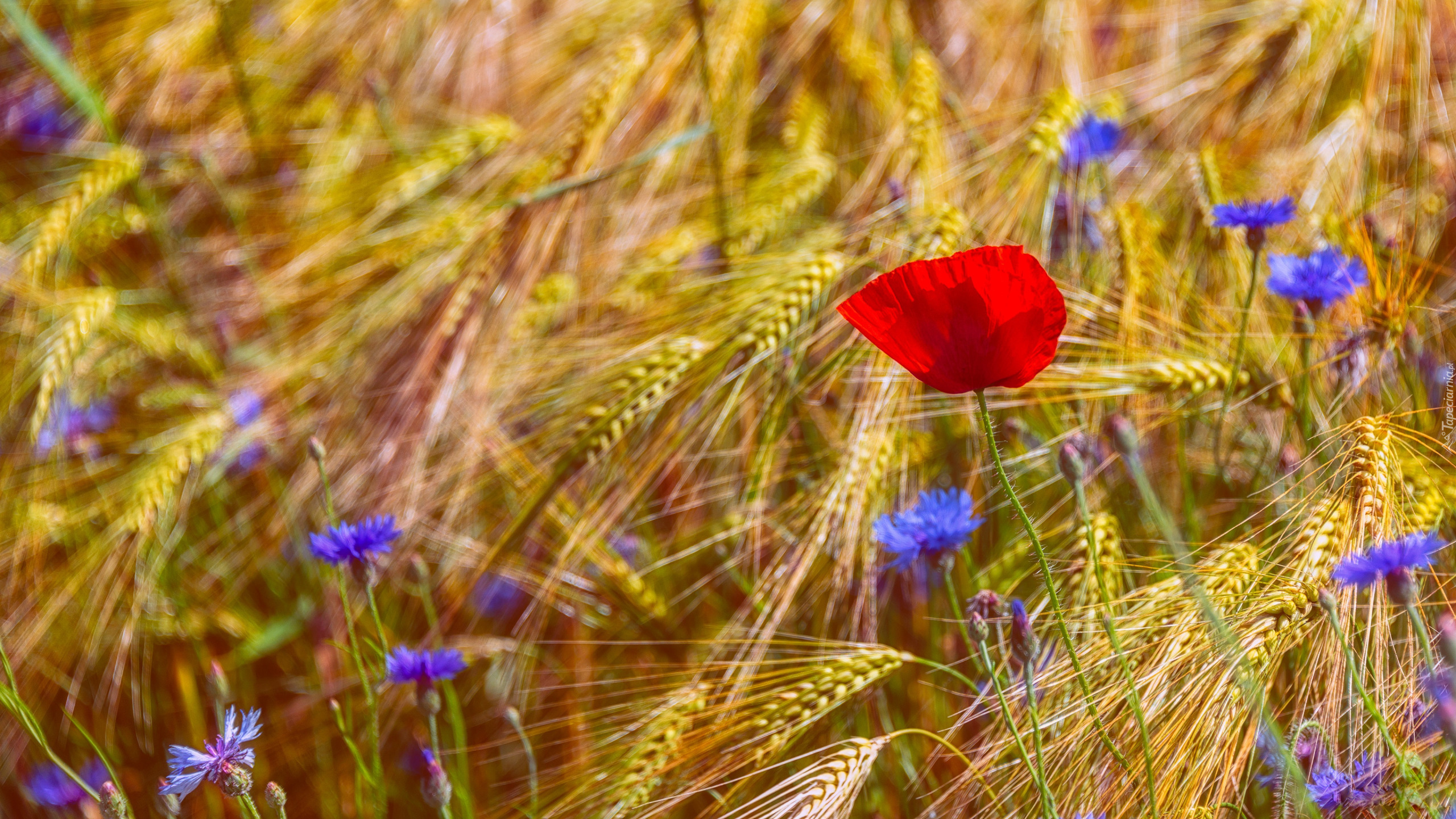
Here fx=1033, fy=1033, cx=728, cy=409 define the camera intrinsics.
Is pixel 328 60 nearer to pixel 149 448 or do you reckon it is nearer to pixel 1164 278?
pixel 149 448

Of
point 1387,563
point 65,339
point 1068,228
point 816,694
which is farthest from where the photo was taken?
point 65,339

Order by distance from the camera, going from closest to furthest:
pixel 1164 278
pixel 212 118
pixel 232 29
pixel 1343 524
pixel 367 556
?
pixel 1343 524
pixel 367 556
pixel 1164 278
pixel 232 29
pixel 212 118

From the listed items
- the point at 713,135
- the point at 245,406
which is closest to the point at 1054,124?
the point at 713,135

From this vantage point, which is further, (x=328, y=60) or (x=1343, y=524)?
(x=328, y=60)

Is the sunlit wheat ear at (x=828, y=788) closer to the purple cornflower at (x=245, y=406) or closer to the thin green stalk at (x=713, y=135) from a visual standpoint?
the thin green stalk at (x=713, y=135)

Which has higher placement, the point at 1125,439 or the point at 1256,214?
the point at 1256,214

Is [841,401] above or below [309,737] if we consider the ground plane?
above

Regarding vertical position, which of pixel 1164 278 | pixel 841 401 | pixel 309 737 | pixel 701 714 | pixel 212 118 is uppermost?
pixel 212 118

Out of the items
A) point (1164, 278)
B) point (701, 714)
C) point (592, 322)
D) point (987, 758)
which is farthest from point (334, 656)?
point (1164, 278)

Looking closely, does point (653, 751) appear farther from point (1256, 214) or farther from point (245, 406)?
point (245, 406)
